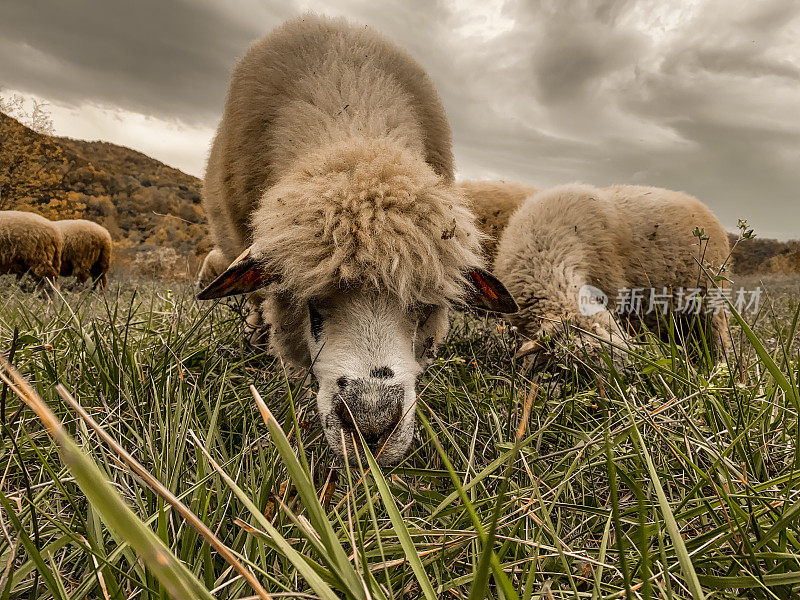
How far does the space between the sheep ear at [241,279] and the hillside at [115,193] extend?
462 inches

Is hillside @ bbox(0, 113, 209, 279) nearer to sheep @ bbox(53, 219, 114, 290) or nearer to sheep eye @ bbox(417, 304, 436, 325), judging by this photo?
sheep @ bbox(53, 219, 114, 290)

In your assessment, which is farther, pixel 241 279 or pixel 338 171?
pixel 241 279

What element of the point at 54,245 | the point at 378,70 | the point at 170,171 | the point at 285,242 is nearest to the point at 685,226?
the point at 378,70

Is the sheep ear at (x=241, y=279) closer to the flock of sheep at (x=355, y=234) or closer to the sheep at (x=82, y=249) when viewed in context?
the flock of sheep at (x=355, y=234)

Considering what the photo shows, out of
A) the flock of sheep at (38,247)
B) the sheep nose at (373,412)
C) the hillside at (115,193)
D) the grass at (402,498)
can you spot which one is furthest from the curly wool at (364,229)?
the hillside at (115,193)

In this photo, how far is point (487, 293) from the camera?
98.6 inches

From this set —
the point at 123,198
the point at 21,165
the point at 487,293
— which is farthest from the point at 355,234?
the point at 123,198

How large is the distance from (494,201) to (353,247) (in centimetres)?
432

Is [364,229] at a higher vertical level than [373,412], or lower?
higher

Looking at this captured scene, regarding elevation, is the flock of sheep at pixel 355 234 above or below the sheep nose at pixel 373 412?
above

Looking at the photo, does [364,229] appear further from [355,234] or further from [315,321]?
[315,321]

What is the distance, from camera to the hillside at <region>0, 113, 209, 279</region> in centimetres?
2191

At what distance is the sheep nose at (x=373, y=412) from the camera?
1.80m

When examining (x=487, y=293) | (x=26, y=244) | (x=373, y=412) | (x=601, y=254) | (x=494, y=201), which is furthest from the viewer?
(x=26, y=244)
